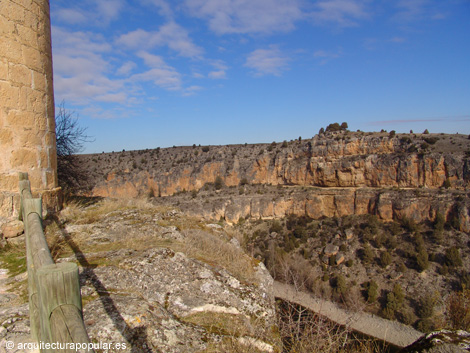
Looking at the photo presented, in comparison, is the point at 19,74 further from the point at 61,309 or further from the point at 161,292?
the point at 61,309

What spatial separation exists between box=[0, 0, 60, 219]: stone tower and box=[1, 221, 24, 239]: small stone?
4.8 inches

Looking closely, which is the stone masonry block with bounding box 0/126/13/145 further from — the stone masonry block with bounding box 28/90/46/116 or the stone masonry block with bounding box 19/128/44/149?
the stone masonry block with bounding box 28/90/46/116

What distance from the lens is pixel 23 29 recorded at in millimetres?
4059

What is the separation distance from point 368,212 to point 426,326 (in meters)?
19.3

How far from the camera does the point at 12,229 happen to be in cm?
384

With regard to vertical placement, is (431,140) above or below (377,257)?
above

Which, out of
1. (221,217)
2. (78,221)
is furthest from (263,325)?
(221,217)

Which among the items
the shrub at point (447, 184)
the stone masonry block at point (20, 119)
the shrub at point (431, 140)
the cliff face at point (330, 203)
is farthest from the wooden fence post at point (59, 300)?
the shrub at point (431, 140)

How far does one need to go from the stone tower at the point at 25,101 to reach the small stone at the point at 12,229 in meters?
0.12

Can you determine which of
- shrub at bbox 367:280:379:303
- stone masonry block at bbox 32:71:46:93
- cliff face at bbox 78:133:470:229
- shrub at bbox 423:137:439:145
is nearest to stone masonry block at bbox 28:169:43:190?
stone masonry block at bbox 32:71:46:93

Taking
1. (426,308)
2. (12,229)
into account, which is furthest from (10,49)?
(426,308)

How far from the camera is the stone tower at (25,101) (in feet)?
12.7

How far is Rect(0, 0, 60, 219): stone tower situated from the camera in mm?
3863

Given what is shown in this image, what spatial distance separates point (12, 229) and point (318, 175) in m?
45.3
